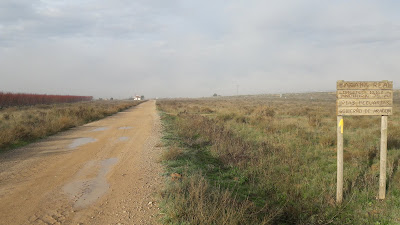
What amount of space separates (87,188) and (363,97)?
246 inches

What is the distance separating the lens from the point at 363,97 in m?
5.48

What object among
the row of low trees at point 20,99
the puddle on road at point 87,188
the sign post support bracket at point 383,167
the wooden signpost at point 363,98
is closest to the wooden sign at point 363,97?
the wooden signpost at point 363,98

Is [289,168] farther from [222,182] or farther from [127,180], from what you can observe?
[127,180]

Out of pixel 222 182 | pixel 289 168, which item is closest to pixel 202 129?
pixel 289 168

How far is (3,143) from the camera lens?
9.67 m

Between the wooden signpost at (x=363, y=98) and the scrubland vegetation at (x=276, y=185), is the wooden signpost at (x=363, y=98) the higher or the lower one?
the higher one

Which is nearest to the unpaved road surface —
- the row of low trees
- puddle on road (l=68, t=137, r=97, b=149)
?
puddle on road (l=68, t=137, r=97, b=149)

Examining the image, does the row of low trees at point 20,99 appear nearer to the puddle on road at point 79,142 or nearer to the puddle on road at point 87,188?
the puddle on road at point 79,142

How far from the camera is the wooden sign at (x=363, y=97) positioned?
5461 mm

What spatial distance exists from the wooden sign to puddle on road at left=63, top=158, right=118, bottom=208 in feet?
17.6

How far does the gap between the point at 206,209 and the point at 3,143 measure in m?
9.40

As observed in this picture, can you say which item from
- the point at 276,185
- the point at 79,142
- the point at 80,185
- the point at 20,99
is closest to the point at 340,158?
the point at 276,185

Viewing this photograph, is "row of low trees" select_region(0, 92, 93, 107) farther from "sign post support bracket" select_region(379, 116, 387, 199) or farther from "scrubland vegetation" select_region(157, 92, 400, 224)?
"sign post support bracket" select_region(379, 116, 387, 199)

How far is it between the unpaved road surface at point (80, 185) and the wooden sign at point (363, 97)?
14.5ft
